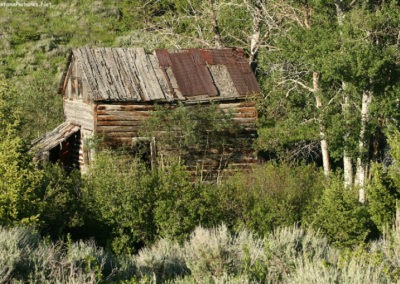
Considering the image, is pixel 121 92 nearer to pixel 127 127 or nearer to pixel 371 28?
pixel 127 127

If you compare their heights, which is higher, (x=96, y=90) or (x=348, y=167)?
(x=96, y=90)

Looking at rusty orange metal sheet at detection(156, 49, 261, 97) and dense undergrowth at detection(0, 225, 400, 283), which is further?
rusty orange metal sheet at detection(156, 49, 261, 97)

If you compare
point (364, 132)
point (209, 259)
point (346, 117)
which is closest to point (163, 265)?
point (209, 259)

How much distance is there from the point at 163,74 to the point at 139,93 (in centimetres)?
148

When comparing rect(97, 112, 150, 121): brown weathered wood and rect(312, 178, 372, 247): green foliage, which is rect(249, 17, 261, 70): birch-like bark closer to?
rect(97, 112, 150, 121): brown weathered wood

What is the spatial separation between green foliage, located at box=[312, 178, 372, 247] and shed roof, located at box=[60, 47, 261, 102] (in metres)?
7.34

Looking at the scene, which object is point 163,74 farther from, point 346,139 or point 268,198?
point 346,139

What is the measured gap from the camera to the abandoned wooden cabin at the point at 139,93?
808 inches

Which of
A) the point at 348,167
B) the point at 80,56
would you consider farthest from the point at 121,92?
the point at 348,167

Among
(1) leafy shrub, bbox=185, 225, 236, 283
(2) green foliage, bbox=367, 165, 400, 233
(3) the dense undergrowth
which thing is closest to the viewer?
(3) the dense undergrowth

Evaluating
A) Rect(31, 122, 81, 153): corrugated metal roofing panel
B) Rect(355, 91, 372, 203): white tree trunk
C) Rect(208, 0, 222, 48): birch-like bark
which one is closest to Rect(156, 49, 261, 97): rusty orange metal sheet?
Rect(208, 0, 222, 48): birch-like bark

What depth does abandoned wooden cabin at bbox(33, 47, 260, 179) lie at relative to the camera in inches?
808

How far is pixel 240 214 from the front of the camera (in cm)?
1683

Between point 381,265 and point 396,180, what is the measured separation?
24.3ft
